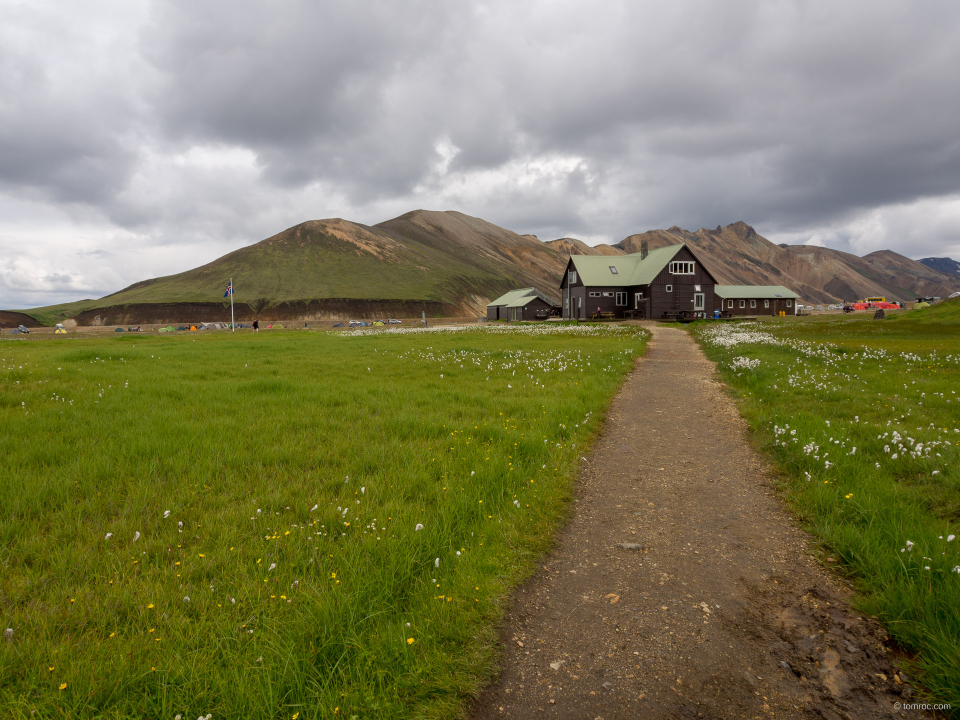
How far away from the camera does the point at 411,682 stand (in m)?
3.38

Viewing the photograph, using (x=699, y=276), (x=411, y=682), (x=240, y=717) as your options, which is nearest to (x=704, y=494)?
(x=411, y=682)

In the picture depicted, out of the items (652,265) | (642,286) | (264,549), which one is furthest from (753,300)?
(264,549)

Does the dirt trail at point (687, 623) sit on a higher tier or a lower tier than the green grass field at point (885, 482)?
lower

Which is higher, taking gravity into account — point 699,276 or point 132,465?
point 699,276

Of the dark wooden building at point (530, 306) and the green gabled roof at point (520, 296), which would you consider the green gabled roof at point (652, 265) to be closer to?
the dark wooden building at point (530, 306)

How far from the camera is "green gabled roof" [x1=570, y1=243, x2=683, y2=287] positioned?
233 ft

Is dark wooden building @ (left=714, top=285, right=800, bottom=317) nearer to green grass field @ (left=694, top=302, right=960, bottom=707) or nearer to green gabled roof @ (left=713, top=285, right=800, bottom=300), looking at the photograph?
green gabled roof @ (left=713, top=285, right=800, bottom=300)

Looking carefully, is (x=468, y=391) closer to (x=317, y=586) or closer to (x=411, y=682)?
(x=317, y=586)

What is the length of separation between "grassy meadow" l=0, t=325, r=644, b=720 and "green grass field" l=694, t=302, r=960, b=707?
10.7ft

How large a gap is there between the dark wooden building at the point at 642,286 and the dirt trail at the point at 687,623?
2687 inches

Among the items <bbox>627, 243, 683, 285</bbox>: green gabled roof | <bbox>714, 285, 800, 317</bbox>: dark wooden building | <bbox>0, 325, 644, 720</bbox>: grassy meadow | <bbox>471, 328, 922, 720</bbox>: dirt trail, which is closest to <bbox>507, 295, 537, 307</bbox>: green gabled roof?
<bbox>627, 243, 683, 285</bbox>: green gabled roof

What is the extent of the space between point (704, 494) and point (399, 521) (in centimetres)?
454

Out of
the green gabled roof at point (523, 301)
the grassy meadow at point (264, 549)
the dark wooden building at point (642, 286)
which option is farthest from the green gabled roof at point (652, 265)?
the grassy meadow at point (264, 549)

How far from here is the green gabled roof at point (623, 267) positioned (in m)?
71.0
